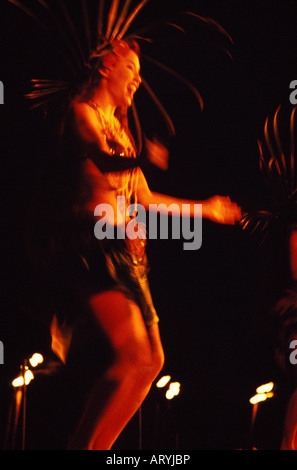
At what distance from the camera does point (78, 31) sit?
3.19 meters

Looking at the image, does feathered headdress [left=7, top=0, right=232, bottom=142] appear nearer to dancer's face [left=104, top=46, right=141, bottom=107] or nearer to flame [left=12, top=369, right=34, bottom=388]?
dancer's face [left=104, top=46, right=141, bottom=107]

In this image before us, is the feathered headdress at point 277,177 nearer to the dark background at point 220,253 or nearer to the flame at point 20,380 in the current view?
the dark background at point 220,253

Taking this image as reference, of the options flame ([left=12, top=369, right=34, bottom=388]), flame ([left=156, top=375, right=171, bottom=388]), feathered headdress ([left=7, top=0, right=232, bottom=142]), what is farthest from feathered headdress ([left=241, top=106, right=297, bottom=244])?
flame ([left=12, top=369, right=34, bottom=388])

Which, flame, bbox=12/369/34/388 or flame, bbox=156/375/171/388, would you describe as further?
flame, bbox=156/375/171/388

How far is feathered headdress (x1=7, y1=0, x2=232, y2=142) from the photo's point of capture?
3.00 metres

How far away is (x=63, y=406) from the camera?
3229 millimetres

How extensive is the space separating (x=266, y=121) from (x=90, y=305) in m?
1.82

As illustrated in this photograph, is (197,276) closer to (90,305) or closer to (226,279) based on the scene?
(226,279)

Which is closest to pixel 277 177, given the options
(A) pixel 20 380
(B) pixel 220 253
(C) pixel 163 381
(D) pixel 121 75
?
(B) pixel 220 253

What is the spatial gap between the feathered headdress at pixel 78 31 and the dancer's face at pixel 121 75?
5cm

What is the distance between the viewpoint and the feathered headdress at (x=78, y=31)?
300 cm

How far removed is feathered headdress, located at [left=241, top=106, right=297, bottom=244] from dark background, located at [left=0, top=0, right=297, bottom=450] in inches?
2.5

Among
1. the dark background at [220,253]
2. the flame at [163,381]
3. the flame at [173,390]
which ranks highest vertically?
the dark background at [220,253]

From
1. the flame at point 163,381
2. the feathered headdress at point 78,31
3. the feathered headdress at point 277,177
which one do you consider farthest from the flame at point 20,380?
the feathered headdress at point 277,177
